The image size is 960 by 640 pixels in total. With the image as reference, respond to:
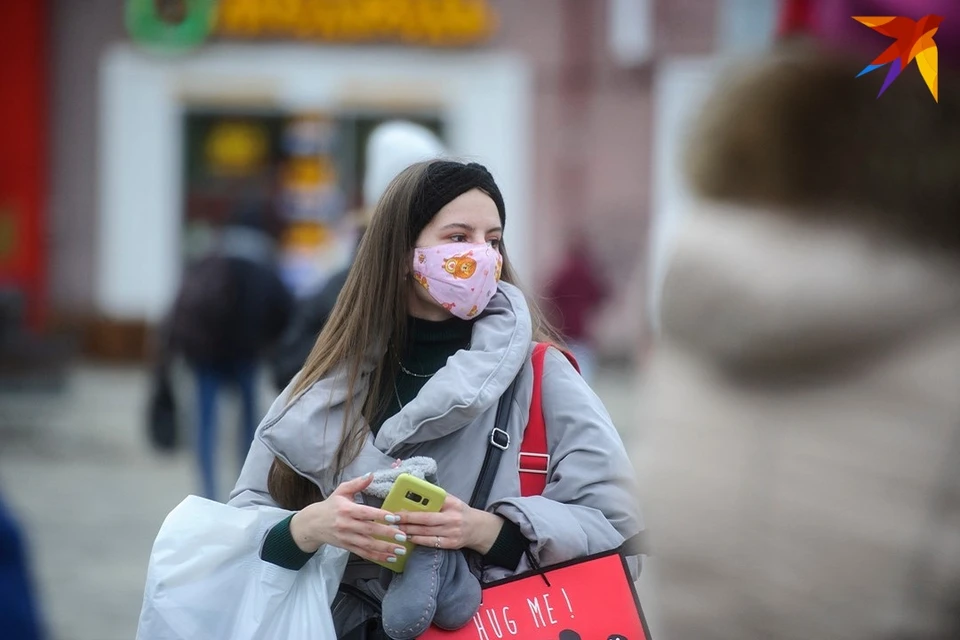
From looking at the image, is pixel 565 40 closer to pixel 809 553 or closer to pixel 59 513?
pixel 59 513

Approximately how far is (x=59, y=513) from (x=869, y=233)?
24.4ft

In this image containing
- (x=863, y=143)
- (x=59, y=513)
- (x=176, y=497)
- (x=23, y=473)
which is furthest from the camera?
(x=23, y=473)

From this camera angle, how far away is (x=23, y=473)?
9188 millimetres

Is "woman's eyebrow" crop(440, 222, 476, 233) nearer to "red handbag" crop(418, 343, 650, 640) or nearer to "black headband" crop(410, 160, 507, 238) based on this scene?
"black headband" crop(410, 160, 507, 238)

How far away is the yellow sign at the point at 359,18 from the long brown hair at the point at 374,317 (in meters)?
13.5

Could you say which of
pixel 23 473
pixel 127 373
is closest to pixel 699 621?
pixel 23 473

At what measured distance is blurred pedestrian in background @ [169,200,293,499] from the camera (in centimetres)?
686

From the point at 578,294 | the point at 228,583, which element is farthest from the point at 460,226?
the point at 578,294

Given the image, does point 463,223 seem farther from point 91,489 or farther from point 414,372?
point 91,489

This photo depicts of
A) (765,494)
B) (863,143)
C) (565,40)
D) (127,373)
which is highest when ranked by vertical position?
(565,40)

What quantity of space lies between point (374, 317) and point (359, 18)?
44.7ft

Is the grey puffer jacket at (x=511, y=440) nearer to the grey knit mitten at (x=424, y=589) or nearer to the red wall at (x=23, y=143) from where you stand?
the grey knit mitten at (x=424, y=589)

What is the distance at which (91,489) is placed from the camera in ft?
28.6

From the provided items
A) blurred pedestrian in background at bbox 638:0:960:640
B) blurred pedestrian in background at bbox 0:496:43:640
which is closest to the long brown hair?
blurred pedestrian in background at bbox 0:496:43:640
